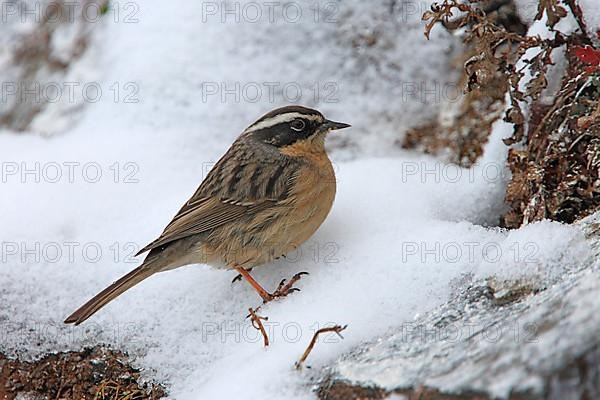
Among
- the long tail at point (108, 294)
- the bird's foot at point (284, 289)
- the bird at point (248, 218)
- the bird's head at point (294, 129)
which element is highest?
the bird's head at point (294, 129)

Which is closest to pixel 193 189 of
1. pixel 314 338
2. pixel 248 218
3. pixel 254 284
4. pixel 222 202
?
pixel 222 202

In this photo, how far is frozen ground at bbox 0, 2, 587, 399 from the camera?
4.18m

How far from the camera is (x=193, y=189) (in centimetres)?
605

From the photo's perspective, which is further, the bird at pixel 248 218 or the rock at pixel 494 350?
the bird at pixel 248 218

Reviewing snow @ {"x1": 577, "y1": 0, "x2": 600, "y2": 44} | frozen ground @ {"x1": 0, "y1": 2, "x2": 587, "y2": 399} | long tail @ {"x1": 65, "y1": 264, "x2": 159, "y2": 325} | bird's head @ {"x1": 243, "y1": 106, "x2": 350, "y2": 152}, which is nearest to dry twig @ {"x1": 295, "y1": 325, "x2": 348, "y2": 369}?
frozen ground @ {"x1": 0, "y1": 2, "x2": 587, "y2": 399}

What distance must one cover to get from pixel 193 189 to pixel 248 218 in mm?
1028

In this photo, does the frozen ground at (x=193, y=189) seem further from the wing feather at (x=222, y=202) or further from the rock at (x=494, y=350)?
the wing feather at (x=222, y=202)

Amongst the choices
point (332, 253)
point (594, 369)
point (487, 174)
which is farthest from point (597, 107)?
point (594, 369)

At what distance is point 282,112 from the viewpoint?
558 centimetres

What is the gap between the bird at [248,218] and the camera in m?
5.00

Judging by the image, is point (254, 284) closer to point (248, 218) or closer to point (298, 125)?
point (248, 218)

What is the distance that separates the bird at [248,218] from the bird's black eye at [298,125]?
0.22 meters

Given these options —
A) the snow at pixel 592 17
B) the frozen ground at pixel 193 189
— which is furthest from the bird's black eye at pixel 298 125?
the snow at pixel 592 17

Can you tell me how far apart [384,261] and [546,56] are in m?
1.78
